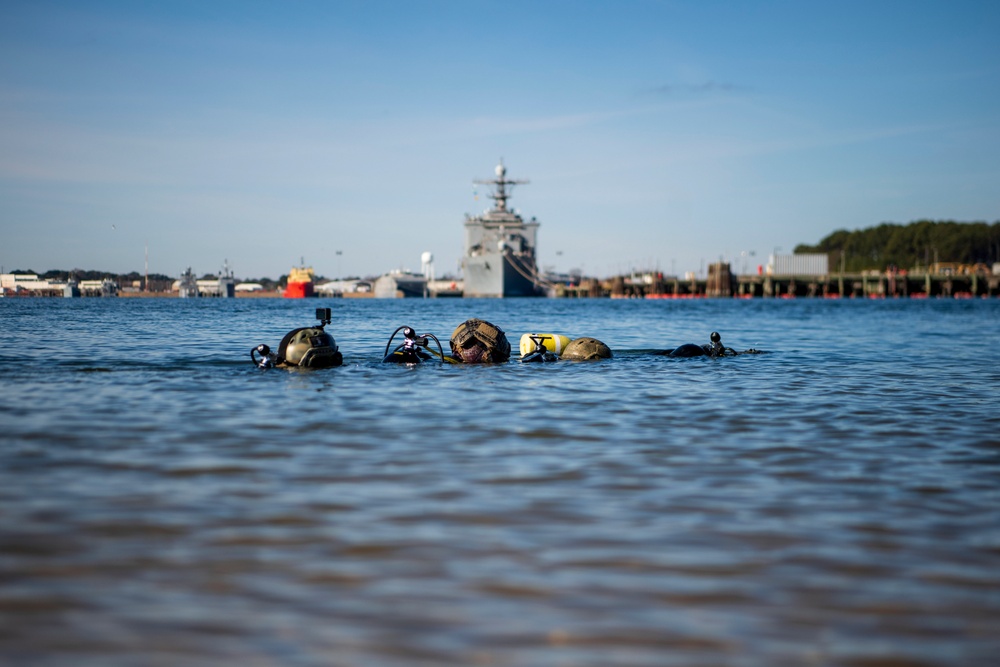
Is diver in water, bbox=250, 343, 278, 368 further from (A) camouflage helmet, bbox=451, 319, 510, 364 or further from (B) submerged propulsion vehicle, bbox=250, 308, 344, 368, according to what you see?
(A) camouflage helmet, bbox=451, 319, 510, 364

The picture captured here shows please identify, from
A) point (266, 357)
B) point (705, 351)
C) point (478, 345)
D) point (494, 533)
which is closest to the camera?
point (494, 533)

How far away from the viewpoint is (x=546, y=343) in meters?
21.6

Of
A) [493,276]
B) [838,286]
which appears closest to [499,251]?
[493,276]

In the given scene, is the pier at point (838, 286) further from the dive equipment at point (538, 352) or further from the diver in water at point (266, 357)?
the diver in water at point (266, 357)

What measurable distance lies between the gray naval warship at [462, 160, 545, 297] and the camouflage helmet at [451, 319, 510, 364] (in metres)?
119

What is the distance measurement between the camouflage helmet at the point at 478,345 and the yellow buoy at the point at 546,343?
3.36 feet

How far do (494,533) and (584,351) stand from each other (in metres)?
16.3

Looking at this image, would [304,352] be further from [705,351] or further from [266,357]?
[705,351]

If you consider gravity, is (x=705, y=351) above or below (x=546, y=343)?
below

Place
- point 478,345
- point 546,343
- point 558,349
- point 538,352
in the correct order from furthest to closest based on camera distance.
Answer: point 558,349, point 546,343, point 538,352, point 478,345

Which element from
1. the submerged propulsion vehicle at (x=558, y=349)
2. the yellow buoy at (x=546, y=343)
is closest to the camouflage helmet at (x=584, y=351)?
the submerged propulsion vehicle at (x=558, y=349)

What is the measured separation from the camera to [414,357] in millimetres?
19672

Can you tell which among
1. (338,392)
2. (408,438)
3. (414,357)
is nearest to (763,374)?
(414,357)

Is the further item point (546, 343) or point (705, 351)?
point (705, 351)
